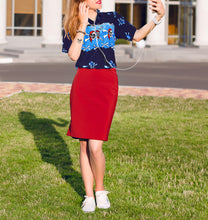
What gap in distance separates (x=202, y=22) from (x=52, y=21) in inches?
364

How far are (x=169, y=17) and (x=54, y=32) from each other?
1093 centimetres

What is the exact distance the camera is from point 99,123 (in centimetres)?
512

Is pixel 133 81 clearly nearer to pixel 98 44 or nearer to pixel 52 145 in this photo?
pixel 52 145

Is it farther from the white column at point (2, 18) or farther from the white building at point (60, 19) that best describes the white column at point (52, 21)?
the white column at point (2, 18)

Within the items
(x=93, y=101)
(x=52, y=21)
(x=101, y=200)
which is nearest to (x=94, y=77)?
(x=93, y=101)

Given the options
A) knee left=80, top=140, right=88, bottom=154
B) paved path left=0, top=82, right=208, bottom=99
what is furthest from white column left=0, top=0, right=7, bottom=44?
knee left=80, top=140, right=88, bottom=154

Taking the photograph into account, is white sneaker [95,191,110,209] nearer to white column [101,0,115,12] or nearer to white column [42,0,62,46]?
white column [42,0,62,46]

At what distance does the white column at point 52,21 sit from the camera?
110 ft

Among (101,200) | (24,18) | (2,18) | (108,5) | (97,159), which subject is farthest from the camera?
(24,18)

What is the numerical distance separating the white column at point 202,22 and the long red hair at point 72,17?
1209 inches

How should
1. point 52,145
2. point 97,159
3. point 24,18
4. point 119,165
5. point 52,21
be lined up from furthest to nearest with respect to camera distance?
point 24,18 → point 52,21 → point 52,145 → point 119,165 → point 97,159

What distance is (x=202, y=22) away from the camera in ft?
115

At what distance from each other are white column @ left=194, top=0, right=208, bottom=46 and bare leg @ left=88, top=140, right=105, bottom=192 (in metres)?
30.7

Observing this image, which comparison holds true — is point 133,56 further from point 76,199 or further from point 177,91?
point 76,199
